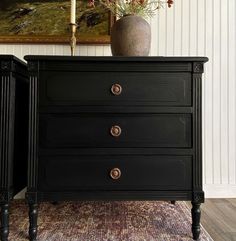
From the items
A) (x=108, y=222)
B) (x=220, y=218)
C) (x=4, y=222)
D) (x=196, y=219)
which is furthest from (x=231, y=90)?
(x=4, y=222)

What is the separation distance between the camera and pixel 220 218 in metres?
1.24

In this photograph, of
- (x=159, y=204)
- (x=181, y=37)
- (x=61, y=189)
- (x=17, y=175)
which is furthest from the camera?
(x=181, y=37)

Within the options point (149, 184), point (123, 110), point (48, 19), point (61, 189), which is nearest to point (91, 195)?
point (61, 189)

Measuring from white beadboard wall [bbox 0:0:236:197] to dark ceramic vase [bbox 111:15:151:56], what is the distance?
0.39 metres

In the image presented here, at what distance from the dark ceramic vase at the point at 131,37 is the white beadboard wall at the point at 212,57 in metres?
0.39

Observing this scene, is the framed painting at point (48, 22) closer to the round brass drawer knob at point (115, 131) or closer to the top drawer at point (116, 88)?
the top drawer at point (116, 88)

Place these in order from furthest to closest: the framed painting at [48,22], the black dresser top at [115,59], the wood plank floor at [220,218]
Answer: the framed painting at [48,22] < the wood plank floor at [220,218] < the black dresser top at [115,59]

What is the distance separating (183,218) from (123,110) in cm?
59

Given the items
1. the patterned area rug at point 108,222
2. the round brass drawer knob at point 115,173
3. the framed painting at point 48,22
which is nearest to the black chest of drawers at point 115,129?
the round brass drawer knob at point 115,173

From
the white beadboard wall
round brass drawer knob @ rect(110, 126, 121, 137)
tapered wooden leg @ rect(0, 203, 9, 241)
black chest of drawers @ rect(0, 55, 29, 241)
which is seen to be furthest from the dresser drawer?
the white beadboard wall

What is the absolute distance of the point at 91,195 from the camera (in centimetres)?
95

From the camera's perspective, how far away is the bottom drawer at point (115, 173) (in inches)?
37.4

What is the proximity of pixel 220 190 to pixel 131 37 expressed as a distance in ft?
3.20

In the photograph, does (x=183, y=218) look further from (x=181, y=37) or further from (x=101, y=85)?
(x=181, y=37)
